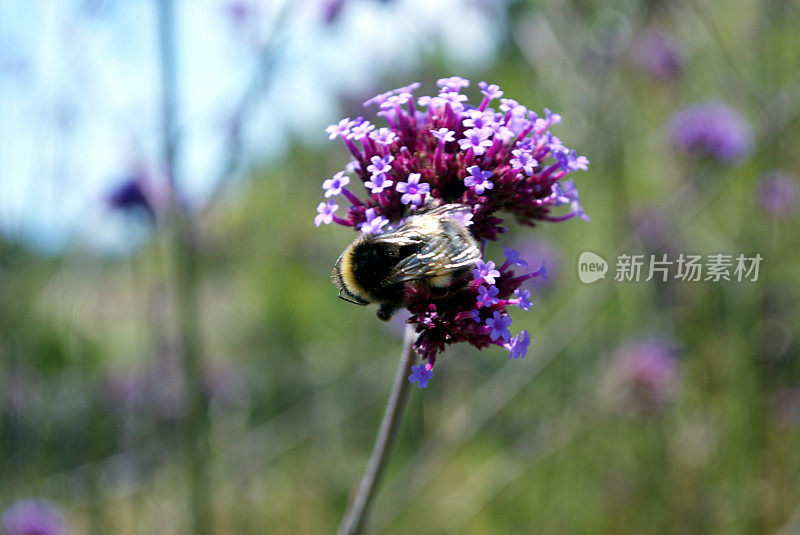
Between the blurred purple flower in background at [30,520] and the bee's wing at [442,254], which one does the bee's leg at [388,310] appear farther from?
the blurred purple flower in background at [30,520]

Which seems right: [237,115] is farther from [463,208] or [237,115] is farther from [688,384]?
[688,384]

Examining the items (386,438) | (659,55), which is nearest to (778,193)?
(659,55)

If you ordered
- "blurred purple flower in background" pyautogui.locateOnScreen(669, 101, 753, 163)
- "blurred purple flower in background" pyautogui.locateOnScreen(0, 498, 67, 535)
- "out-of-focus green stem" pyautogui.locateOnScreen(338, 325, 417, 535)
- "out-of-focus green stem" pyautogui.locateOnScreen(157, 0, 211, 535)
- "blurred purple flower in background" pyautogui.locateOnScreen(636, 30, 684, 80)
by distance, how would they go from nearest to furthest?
"out-of-focus green stem" pyautogui.locateOnScreen(338, 325, 417, 535), "out-of-focus green stem" pyautogui.locateOnScreen(157, 0, 211, 535), "blurred purple flower in background" pyautogui.locateOnScreen(0, 498, 67, 535), "blurred purple flower in background" pyautogui.locateOnScreen(669, 101, 753, 163), "blurred purple flower in background" pyautogui.locateOnScreen(636, 30, 684, 80)

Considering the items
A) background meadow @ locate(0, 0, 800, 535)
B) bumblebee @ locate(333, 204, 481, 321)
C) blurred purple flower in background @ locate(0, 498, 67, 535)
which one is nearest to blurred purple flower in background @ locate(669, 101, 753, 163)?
background meadow @ locate(0, 0, 800, 535)

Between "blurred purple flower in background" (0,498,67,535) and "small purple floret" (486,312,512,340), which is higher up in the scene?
"small purple floret" (486,312,512,340)

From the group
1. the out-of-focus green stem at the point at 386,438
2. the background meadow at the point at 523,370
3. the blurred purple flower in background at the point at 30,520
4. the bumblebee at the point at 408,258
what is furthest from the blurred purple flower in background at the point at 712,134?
the blurred purple flower in background at the point at 30,520

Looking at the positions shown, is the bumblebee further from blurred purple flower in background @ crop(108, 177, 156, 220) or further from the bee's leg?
blurred purple flower in background @ crop(108, 177, 156, 220)
